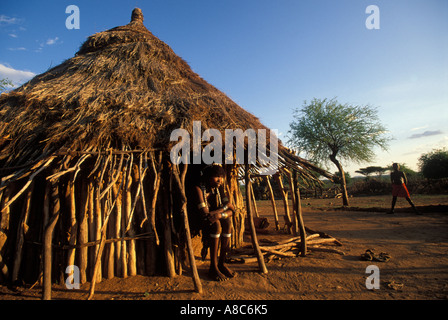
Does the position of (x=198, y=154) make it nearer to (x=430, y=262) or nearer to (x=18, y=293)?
(x=18, y=293)

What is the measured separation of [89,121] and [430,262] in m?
6.04

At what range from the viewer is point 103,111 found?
340 centimetres

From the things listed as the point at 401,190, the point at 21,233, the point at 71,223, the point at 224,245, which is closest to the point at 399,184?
the point at 401,190

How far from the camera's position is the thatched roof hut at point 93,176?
9.98 ft

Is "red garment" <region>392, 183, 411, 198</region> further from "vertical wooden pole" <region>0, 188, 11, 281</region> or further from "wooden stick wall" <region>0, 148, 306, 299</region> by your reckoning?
"vertical wooden pole" <region>0, 188, 11, 281</region>

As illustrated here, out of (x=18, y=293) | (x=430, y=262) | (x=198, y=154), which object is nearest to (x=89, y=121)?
(x=198, y=154)

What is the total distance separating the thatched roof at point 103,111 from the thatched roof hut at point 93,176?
0.02 m

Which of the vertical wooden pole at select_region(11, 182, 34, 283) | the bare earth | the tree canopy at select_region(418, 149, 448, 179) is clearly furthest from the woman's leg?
the tree canopy at select_region(418, 149, 448, 179)

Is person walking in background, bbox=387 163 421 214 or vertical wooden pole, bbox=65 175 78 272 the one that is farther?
person walking in background, bbox=387 163 421 214

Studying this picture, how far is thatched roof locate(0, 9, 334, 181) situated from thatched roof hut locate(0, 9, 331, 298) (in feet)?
0.06

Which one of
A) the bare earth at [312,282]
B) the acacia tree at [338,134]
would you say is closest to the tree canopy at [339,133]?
the acacia tree at [338,134]

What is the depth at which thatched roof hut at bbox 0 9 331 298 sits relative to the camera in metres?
3.04

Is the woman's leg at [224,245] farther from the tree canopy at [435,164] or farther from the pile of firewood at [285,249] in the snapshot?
the tree canopy at [435,164]

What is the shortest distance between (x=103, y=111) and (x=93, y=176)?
3.44ft
